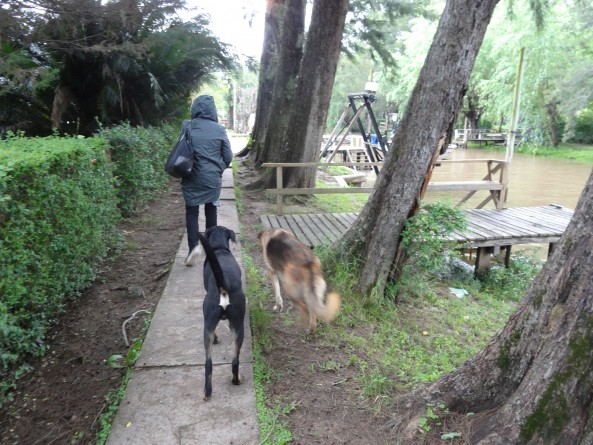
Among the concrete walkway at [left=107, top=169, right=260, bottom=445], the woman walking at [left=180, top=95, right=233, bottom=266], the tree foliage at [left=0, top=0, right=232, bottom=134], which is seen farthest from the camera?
the tree foliage at [left=0, top=0, right=232, bottom=134]

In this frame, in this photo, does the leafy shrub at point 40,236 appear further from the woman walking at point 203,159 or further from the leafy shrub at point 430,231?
the leafy shrub at point 430,231

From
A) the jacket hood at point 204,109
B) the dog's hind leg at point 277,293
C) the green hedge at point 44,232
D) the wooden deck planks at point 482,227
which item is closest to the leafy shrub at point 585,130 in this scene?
the wooden deck planks at point 482,227

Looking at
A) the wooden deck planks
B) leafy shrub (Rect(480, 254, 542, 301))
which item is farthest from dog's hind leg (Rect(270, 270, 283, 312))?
leafy shrub (Rect(480, 254, 542, 301))

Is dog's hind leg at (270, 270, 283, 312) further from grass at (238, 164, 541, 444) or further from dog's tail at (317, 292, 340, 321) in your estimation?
dog's tail at (317, 292, 340, 321)

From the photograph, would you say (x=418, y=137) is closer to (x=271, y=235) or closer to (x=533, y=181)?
(x=271, y=235)

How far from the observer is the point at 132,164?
274 inches

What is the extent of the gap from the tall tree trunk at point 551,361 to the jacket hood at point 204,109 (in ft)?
12.6

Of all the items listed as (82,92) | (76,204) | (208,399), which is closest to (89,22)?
(82,92)

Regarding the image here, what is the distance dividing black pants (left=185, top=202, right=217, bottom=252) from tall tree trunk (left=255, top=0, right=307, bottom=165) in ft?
18.4

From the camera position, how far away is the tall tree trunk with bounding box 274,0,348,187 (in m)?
8.72

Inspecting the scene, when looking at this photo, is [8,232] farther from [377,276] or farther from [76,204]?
[377,276]

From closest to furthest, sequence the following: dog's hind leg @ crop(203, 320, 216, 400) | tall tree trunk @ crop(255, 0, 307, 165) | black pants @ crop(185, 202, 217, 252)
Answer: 1. dog's hind leg @ crop(203, 320, 216, 400)
2. black pants @ crop(185, 202, 217, 252)
3. tall tree trunk @ crop(255, 0, 307, 165)

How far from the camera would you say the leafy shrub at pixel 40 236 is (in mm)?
2951

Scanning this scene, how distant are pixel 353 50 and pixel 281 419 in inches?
487
